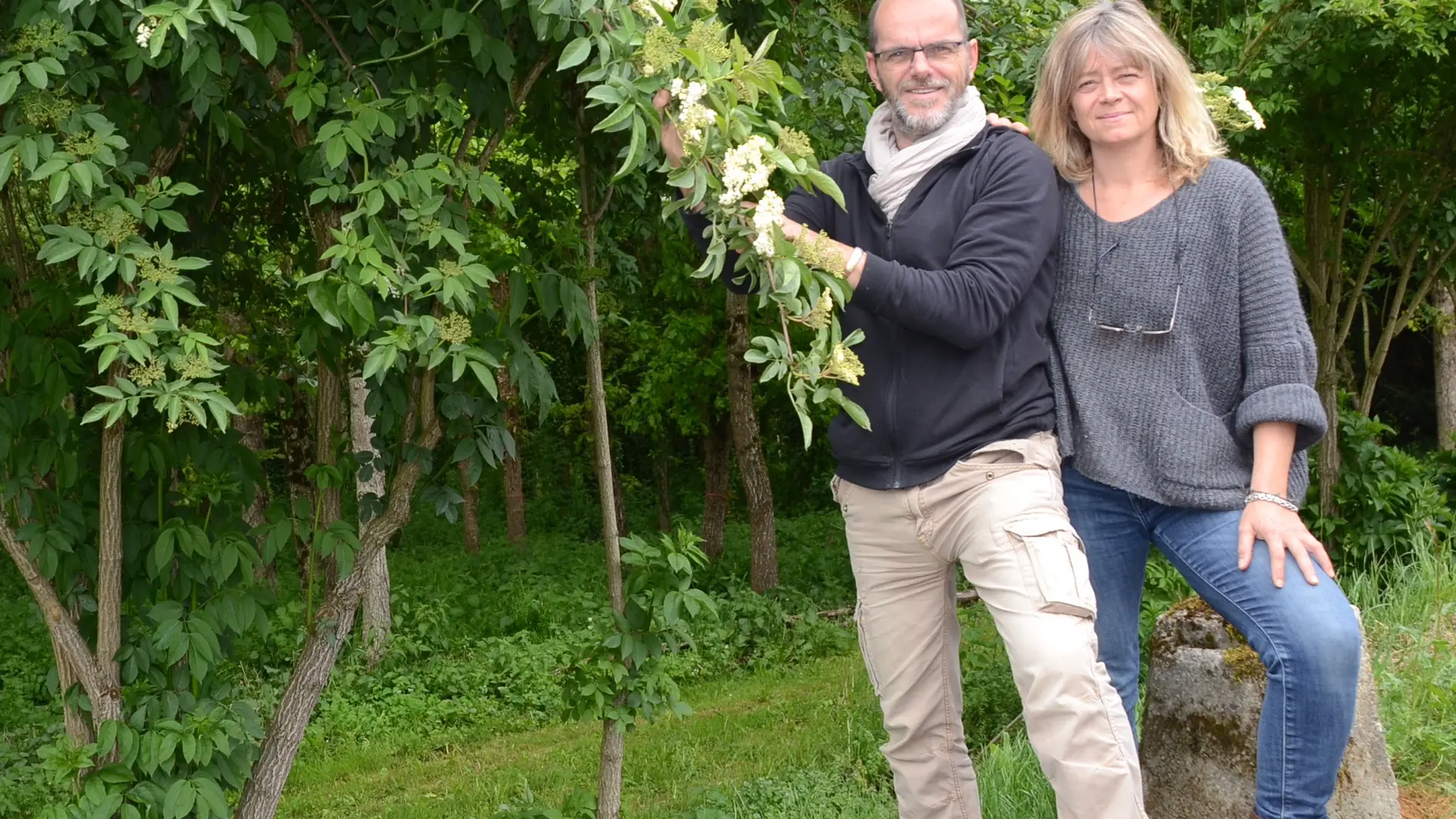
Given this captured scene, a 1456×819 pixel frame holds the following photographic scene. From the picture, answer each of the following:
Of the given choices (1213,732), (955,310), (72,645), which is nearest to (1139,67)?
(955,310)

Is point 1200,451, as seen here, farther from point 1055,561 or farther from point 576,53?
point 576,53

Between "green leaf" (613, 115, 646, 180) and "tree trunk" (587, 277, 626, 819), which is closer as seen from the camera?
"green leaf" (613, 115, 646, 180)

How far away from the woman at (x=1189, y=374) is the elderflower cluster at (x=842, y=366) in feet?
2.06

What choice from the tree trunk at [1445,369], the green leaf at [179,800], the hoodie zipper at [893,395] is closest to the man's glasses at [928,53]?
the hoodie zipper at [893,395]

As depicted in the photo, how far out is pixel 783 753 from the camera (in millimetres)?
6758

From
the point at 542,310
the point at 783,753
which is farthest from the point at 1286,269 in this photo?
the point at 783,753

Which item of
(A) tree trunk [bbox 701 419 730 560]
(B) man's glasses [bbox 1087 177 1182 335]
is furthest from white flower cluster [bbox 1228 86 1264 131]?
(A) tree trunk [bbox 701 419 730 560]

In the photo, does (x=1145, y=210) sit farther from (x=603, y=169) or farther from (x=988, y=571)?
(x=603, y=169)

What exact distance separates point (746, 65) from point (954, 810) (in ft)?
5.40

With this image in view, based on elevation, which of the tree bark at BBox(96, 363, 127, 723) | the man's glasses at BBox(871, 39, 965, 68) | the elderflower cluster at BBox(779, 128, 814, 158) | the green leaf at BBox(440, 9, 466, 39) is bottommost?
the tree bark at BBox(96, 363, 127, 723)

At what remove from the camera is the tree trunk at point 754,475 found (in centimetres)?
1130

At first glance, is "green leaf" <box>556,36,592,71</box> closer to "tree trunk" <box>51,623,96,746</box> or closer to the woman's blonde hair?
the woman's blonde hair

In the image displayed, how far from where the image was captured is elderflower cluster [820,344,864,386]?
2152 millimetres

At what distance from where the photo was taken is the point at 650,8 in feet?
7.01
